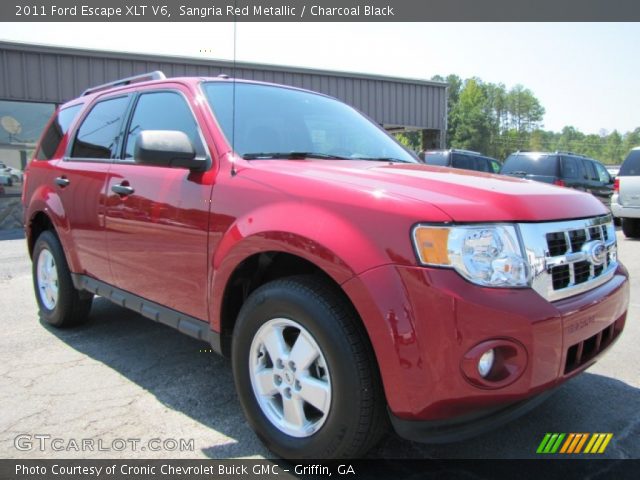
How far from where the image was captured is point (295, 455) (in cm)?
228

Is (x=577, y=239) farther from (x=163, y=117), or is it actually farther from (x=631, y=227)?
(x=631, y=227)

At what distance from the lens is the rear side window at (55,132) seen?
14.4 ft

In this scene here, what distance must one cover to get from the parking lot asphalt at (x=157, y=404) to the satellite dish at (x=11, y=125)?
33.4 ft

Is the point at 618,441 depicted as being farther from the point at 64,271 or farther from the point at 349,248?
the point at 64,271

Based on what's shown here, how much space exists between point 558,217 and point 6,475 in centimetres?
263

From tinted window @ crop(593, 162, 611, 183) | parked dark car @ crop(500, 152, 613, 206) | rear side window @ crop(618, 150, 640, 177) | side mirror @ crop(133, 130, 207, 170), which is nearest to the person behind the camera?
side mirror @ crop(133, 130, 207, 170)

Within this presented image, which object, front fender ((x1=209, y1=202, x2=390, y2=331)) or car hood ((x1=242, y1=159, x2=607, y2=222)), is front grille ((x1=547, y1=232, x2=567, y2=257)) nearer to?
car hood ((x1=242, y1=159, x2=607, y2=222))

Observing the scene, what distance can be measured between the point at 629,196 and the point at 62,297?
10.1m

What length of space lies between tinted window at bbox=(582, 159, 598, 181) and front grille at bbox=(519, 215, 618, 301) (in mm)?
11348

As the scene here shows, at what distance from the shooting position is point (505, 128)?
110188 millimetres

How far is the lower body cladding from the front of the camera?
1.86 m

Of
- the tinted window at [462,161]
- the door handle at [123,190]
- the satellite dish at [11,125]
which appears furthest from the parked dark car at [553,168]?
the satellite dish at [11,125]

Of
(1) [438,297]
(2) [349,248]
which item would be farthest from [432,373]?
(2) [349,248]

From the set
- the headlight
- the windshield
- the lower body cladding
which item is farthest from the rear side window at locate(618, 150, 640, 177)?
the headlight
